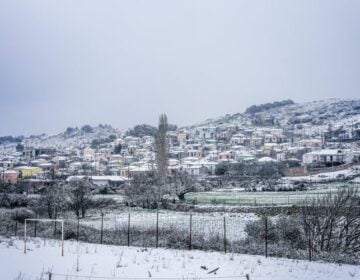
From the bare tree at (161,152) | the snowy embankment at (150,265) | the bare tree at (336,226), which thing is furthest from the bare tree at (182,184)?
the snowy embankment at (150,265)

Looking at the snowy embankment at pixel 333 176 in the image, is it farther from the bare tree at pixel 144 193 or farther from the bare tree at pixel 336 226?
the bare tree at pixel 336 226

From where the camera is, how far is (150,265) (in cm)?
1391

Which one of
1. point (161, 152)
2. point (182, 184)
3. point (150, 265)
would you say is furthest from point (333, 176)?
point (150, 265)

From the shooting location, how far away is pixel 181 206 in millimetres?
44281

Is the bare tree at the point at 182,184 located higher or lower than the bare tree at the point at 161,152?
lower

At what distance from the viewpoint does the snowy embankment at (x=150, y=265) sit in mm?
12719

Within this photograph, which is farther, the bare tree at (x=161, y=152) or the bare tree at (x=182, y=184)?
the bare tree at (x=161, y=152)

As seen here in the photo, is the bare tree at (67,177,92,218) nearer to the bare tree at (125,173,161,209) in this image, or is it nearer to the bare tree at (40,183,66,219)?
the bare tree at (40,183,66,219)

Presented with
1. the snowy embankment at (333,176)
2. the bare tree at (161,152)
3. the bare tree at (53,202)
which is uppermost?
the bare tree at (161,152)

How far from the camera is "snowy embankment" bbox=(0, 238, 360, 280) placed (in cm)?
1272

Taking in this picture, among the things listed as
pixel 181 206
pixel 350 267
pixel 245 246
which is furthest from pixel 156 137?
pixel 350 267

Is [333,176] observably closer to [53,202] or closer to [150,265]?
[53,202]

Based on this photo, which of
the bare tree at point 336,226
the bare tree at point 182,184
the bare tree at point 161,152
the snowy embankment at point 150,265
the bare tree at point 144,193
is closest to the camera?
the snowy embankment at point 150,265

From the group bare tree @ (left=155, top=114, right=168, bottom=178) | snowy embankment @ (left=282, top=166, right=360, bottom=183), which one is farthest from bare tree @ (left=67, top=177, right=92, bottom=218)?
snowy embankment @ (left=282, top=166, right=360, bottom=183)
